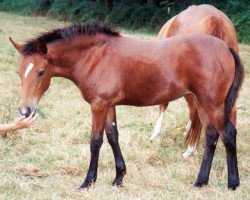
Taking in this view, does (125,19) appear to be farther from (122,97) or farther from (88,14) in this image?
(122,97)

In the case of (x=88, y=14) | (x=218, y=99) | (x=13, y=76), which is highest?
(x=218, y=99)

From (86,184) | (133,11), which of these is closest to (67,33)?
(86,184)

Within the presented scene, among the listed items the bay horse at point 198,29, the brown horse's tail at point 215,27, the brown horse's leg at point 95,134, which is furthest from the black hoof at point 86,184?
the brown horse's tail at point 215,27

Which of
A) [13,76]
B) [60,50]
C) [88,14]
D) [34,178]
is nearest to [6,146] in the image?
[34,178]

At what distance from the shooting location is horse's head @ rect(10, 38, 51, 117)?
161 inches

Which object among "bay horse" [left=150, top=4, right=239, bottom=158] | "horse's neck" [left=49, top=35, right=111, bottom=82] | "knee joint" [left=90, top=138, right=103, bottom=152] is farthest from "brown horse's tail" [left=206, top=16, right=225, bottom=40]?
"knee joint" [left=90, top=138, right=103, bottom=152]

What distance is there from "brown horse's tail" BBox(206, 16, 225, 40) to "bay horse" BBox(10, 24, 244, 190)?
976 mm

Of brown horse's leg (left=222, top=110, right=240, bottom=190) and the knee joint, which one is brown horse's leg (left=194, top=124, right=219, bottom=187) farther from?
the knee joint

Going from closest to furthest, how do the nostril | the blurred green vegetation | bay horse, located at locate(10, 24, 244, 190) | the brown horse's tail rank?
the nostril
bay horse, located at locate(10, 24, 244, 190)
the brown horse's tail
the blurred green vegetation

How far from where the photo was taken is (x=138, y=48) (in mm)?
4484

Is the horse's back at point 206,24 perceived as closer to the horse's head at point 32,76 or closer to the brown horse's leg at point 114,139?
the brown horse's leg at point 114,139

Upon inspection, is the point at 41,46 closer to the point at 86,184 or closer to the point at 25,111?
the point at 25,111

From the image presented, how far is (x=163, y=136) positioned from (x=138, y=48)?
215 cm

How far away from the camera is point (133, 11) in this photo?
79.6 ft
